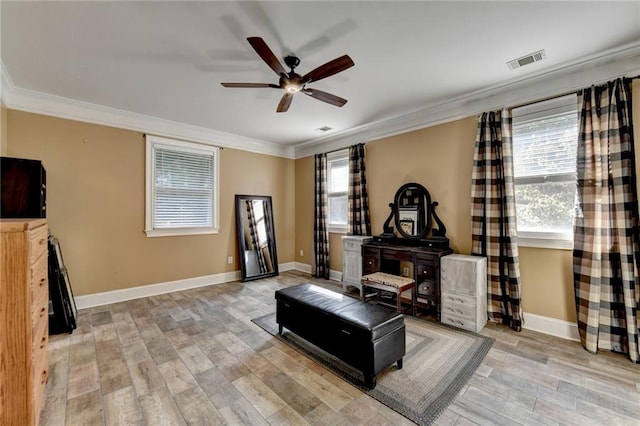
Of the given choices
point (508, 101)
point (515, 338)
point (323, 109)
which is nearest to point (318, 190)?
point (323, 109)

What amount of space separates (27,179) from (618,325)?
5799 millimetres

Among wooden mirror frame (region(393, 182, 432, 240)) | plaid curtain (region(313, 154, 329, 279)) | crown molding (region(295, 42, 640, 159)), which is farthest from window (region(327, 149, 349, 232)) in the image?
wooden mirror frame (region(393, 182, 432, 240))

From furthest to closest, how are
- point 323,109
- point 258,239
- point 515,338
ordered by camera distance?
point 258,239 < point 323,109 < point 515,338

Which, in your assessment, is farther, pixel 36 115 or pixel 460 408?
pixel 36 115

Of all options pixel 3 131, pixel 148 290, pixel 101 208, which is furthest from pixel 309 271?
pixel 3 131

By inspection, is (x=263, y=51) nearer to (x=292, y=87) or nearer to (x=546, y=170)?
(x=292, y=87)

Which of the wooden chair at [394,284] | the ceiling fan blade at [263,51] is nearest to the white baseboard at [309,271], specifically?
the wooden chair at [394,284]

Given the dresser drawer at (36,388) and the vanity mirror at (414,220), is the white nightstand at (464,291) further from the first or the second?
the dresser drawer at (36,388)

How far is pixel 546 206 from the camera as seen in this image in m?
2.94

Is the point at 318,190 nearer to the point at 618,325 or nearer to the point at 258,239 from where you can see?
the point at 258,239

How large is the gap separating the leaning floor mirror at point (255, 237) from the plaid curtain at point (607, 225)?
4.53 m

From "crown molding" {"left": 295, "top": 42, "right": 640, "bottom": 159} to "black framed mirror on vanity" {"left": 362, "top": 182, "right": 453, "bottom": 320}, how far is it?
98 centimetres

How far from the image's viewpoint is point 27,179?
8.60ft

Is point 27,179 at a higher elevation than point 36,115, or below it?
below
